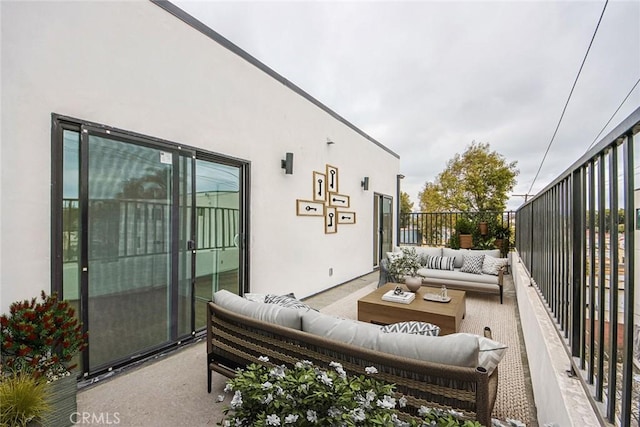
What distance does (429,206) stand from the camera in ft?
44.6

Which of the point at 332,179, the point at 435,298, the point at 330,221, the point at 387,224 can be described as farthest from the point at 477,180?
the point at 435,298

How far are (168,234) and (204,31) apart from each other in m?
2.24

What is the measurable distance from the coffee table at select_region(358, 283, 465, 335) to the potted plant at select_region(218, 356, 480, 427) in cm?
235

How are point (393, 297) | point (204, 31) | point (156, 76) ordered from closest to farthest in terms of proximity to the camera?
1. point (156, 76)
2. point (204, 31)
3. point (393, 297)

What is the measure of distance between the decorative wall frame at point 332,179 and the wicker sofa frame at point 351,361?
367 cm

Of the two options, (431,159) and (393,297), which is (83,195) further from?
(431,159)

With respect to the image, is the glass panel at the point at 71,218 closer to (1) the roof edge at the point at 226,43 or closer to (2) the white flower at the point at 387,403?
(1) the roof edge at the point at 226,43

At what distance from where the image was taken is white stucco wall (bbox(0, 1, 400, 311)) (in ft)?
6.41

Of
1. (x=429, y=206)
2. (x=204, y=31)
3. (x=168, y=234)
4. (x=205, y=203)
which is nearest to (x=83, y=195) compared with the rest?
(x=168, y=234)

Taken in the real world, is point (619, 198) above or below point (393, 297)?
above

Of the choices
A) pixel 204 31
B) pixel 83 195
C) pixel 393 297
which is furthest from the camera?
pixel 393 297

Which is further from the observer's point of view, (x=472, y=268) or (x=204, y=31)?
(x=472, y=268)

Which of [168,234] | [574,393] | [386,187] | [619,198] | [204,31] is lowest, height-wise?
[574,393]

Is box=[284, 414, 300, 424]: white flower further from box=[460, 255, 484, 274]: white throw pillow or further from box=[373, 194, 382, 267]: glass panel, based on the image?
box=[373, 194, 382, 267]: glass panel
